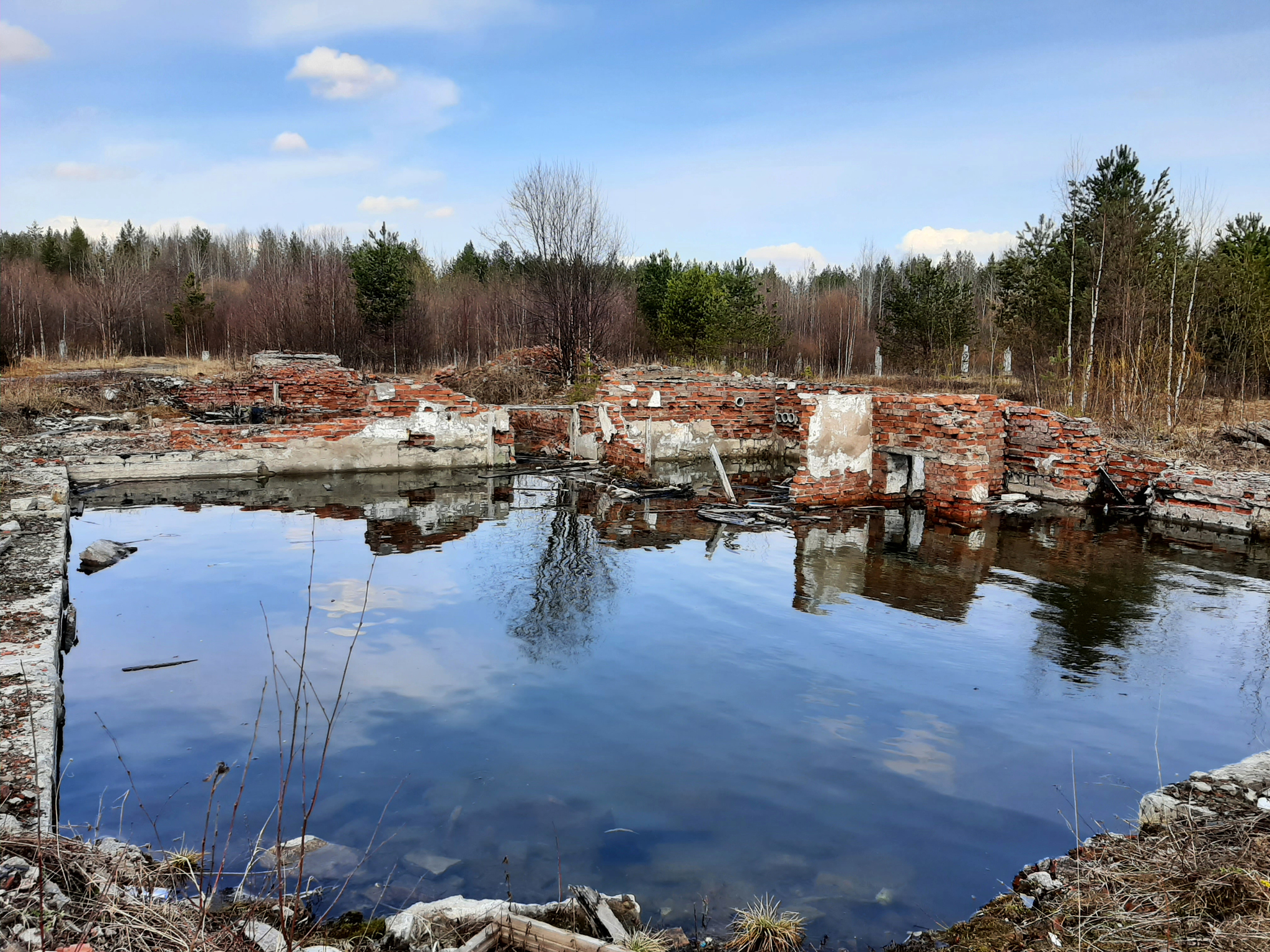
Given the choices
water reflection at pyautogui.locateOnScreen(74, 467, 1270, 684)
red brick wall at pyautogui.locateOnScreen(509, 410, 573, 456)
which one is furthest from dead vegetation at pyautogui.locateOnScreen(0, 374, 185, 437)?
red brick wall at pyautogui.locateOnScreen(509, 410, 573, 456)

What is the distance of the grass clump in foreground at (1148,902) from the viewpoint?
2.79 meters

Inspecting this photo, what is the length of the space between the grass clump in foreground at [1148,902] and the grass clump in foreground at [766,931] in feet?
1.46

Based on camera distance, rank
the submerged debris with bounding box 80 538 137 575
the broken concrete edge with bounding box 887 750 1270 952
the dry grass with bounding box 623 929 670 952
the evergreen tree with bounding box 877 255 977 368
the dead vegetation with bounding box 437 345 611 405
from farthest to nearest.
A: the evergreen tree with bounding box 877 255 977 368, the dead vegetation with bounding box 437 345 611 405, the submerged debris with bounding box 80 538 137 575, the broken concrete edge with bounding box 887 750 1270 952, the dry grass with bounding box 623 929 670 952

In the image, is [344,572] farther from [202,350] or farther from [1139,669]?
[202,350]

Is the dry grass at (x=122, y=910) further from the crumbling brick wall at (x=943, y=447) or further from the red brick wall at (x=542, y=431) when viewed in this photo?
the red brick wall at (x=542, y=431)

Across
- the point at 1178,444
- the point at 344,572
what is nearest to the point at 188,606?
the point at 344,572

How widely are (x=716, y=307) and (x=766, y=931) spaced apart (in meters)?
25.4

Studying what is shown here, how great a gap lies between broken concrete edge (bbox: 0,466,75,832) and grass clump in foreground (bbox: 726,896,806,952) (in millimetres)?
2610

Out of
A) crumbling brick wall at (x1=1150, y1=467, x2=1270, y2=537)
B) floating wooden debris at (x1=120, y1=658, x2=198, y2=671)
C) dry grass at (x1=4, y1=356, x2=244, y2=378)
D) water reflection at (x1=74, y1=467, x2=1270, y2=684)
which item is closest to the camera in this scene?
floating wooden debris at (x1=120, y1=658, x2=198, y2=671)

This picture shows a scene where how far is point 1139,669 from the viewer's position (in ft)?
19.3

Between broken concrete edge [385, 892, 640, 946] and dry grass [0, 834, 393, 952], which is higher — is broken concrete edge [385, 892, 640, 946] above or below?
below

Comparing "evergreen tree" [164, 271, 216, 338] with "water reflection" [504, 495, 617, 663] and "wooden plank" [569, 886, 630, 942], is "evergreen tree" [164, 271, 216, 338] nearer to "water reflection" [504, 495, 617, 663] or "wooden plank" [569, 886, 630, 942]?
"water reflection" [504, 495, 617, 663]

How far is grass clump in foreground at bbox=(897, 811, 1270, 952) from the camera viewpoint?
2.79 m

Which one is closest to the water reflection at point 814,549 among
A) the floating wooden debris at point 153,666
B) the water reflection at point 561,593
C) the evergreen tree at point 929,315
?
the water reflection at point 561,593
